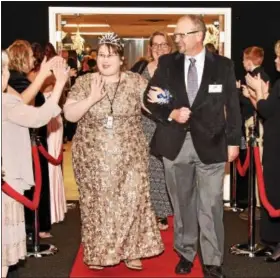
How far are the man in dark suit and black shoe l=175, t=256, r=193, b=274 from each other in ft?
0.52

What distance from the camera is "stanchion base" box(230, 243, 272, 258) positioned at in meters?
5.63

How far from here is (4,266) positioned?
4238mm

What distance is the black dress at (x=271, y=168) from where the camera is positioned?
5434 mm

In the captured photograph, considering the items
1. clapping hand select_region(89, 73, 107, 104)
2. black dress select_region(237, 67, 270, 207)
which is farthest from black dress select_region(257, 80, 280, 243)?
clapping hand select_region(89, 73, 107, 104)

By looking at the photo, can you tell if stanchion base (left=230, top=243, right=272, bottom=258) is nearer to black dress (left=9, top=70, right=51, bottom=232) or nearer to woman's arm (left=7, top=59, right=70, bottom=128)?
black dress (left=9, top=70, right=51, bottom=232)

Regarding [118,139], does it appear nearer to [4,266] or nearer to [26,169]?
[26,169]

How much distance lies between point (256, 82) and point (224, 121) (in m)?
0.60

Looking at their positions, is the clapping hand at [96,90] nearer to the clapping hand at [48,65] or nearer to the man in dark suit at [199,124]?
the man in dark suit at [199,124]

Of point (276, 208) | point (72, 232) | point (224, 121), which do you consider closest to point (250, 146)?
point (276, 208)

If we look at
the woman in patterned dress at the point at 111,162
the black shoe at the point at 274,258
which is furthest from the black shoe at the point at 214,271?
the black shoe at the point at 274,258

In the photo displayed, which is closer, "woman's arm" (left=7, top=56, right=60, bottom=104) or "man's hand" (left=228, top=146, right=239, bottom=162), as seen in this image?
"woman's arm" (left=7, top=56, right=60, bottom=104)

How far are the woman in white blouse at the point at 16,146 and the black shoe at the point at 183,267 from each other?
1281 mm

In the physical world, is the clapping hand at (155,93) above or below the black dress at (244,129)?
above

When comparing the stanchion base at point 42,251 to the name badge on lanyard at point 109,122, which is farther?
the stanchion base at point 42,251
